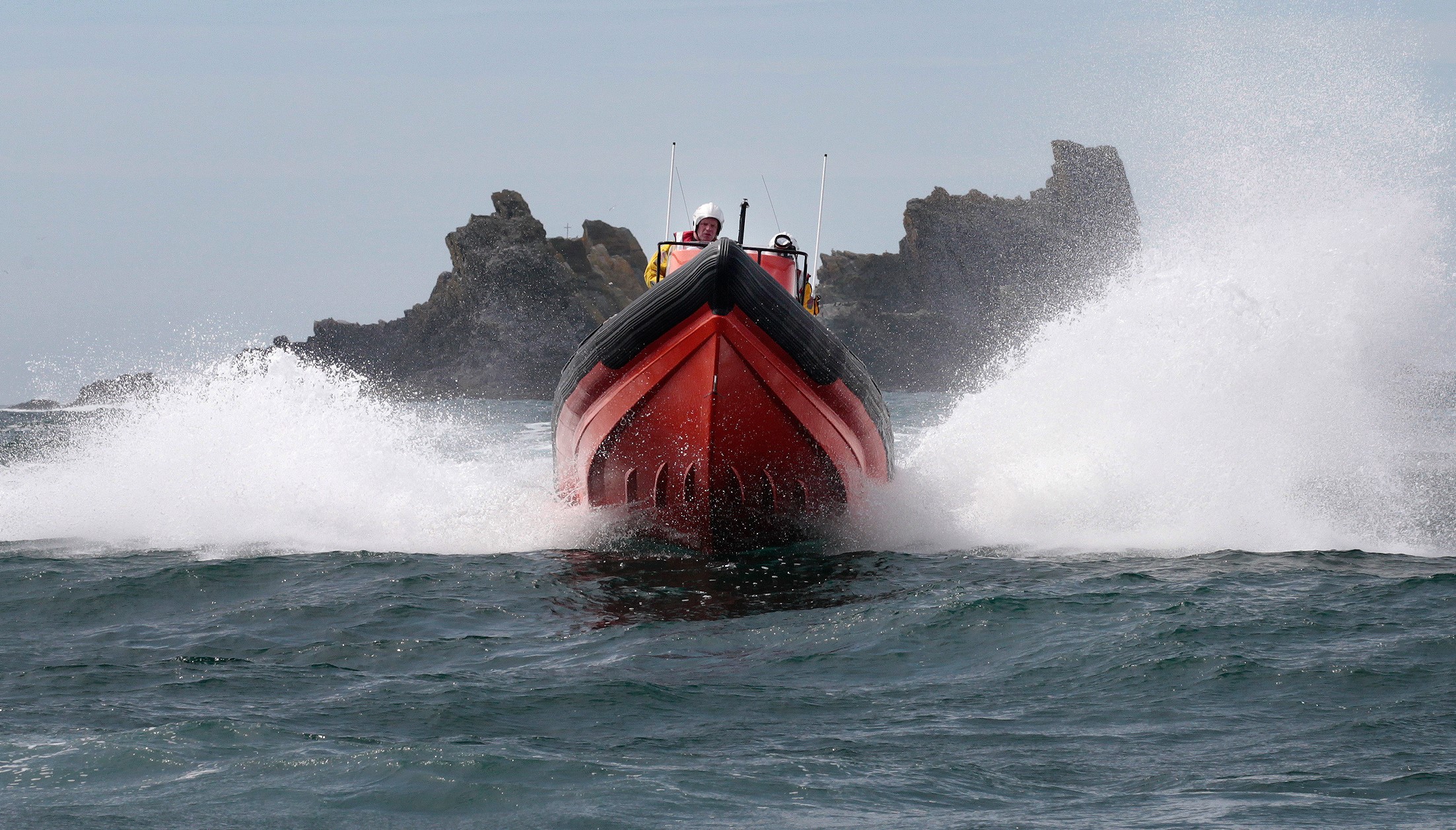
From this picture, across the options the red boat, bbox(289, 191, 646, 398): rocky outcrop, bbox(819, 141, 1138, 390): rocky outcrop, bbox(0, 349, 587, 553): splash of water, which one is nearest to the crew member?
the red boat

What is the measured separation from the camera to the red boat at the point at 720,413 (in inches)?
282

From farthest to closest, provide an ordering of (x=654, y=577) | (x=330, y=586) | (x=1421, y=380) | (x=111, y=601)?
(x=1421, y=380), (x=654, y=577), (x=330, y=586), (x=111, y=601)

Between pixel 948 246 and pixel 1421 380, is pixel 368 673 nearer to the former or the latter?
pixel 1421 380

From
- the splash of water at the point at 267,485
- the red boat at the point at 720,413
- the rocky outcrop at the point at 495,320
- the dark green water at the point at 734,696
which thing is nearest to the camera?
the dark green water at the point at 734,696

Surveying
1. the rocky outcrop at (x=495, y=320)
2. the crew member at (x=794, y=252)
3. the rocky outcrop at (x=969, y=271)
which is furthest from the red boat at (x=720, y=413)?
the rocky outcrop at (x=969, y=271)

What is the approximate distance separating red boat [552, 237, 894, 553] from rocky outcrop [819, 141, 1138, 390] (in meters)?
61.4

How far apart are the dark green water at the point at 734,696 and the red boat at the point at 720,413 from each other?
740 mm

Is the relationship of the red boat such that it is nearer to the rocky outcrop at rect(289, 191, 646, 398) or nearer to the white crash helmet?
the white crash helmet

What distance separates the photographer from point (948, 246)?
75.7 meters

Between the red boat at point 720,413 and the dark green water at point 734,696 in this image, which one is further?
the red boat at point 720,413

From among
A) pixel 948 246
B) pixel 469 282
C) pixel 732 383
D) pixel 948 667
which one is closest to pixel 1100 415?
pixel 732 383

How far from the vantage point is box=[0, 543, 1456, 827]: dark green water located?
10.9 ft

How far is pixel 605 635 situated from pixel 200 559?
10.4 ft

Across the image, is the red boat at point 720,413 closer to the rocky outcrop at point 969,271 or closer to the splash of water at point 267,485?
the splash of water at point 267,485
